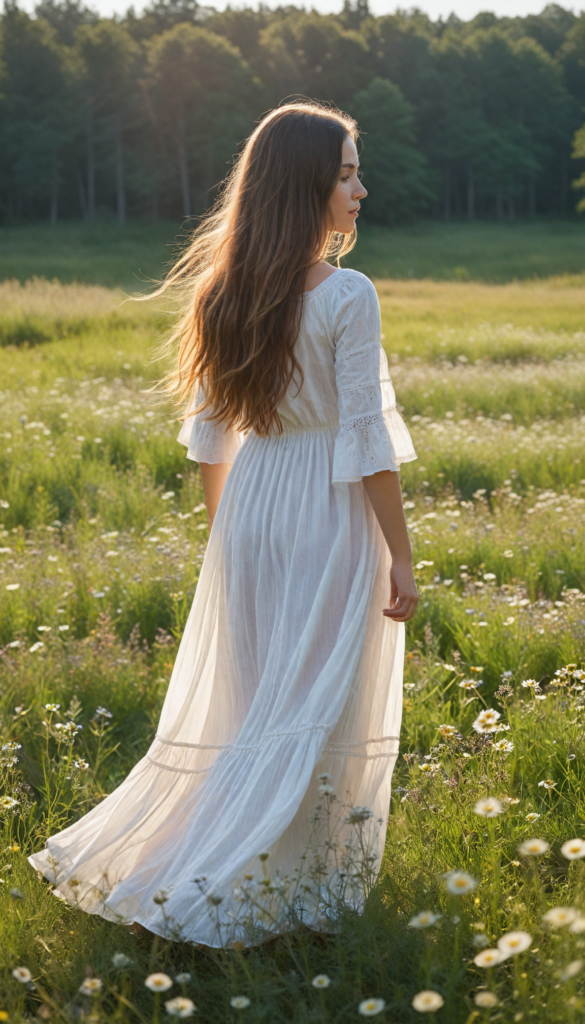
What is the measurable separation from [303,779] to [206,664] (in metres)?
0.56

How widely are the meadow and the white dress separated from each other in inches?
4.7

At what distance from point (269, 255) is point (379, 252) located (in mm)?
39174

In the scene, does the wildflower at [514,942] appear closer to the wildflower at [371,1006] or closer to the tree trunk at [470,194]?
the wildflower at [371,1006]

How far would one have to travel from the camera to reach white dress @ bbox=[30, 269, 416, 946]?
2057 mm

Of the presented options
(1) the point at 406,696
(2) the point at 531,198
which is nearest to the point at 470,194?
(2) the point at 531,198

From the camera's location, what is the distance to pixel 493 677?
362cm

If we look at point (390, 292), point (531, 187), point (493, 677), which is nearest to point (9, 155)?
point (390, 292)

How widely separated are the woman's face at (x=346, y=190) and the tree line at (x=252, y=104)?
45697 millimetres

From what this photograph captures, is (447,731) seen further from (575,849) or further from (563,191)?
(563,191)

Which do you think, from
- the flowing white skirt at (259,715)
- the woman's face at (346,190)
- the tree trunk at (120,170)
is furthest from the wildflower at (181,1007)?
the tree trunk at (120,170)

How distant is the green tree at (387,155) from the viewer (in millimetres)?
55128

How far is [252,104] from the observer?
52625 mm

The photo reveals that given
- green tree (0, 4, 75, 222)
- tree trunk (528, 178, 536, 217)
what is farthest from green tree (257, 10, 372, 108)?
green tree (0, 4, 75, 222)

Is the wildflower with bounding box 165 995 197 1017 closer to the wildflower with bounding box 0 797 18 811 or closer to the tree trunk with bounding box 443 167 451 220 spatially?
the wildflower with bounding box 0 797 18 811
